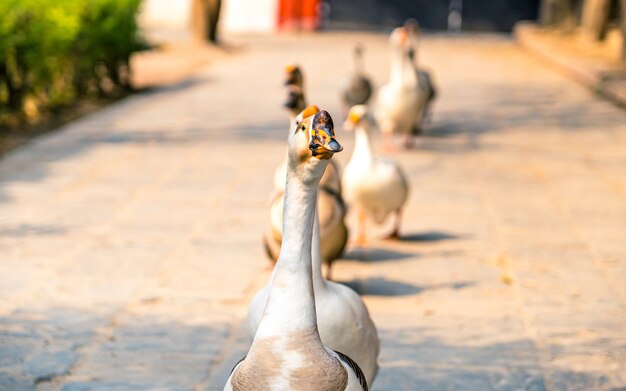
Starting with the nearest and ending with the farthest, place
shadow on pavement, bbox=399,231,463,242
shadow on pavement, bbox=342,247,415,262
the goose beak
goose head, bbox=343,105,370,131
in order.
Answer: the goose beak
shadow on pavement, bbox=342,247,415,262
goose head, bbox=343,105,370,131
shadow on pavement, bbox=399,231,463,242

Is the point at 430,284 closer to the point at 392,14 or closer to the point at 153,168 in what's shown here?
the point at 153,168

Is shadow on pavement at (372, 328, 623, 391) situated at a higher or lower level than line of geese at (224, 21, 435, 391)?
lower

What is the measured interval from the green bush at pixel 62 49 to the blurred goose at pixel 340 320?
8.45m

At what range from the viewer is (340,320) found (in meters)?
4.51

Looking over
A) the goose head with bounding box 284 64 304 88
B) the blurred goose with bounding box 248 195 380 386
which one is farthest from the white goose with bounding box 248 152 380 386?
the goose head with bounding box 284 64 304 88

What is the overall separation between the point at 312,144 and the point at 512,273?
14.2 feet

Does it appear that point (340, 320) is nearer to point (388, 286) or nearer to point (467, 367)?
point (467, 367)

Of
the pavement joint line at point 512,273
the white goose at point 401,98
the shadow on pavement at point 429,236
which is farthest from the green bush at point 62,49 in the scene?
the shadow on pavement at point 429,236

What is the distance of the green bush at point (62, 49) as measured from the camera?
12930 millimetres

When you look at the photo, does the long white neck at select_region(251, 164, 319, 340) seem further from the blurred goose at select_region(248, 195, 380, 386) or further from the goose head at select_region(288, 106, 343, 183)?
the blurred goose at select_region(248, 195, 380, 386)

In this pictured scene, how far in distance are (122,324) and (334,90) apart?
455 inches

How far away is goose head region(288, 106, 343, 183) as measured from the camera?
3420mm

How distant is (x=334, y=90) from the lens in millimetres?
17500

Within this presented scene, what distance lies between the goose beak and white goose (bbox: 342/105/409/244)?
4520 millimetres
